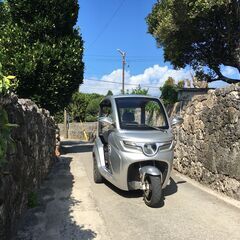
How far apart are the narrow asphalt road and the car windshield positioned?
149cm

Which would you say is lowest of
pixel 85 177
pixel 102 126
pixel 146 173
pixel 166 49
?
pixel 85 177

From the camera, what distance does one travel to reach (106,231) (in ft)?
21.1

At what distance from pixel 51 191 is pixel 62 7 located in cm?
1252

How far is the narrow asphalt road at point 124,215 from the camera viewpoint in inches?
247

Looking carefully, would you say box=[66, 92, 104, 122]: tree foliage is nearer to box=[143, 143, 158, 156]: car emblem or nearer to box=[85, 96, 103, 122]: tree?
box=[85, 96, 103, 122]: tree

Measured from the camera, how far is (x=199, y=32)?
1717cm

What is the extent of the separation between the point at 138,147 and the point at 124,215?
1536 millimetres

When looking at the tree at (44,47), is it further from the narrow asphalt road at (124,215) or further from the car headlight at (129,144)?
the car headlight at (129,144)

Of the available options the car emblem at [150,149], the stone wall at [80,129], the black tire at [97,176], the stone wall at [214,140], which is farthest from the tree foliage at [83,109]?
the car emblem at [150,149]

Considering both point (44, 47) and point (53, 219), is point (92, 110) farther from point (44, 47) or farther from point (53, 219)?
point (53, 219)

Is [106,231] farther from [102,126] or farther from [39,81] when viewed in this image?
[39,81]

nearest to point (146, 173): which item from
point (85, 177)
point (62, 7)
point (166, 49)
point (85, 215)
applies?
point (85, 215)

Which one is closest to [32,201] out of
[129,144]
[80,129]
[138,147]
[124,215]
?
[124,215]

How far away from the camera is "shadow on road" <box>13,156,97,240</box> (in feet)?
20.3
